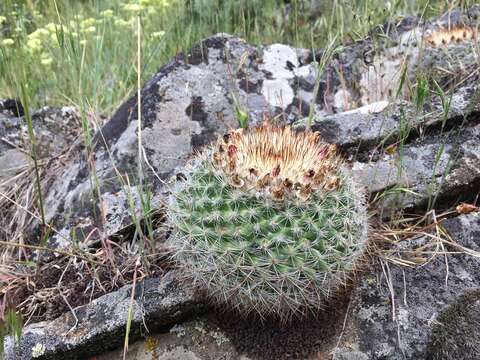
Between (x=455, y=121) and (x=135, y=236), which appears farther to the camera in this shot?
(x=455, y=121)

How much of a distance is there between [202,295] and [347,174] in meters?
0.78

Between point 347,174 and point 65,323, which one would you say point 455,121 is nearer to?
point 347,174

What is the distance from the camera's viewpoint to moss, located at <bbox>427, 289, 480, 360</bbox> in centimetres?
192

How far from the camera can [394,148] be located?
2568 millimetres

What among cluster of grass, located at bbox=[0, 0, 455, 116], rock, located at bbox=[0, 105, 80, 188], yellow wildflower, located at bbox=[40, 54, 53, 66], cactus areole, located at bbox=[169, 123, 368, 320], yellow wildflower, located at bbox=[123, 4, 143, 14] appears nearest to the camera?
cactus areole, located at bbox=[169, 123, 368, 320]

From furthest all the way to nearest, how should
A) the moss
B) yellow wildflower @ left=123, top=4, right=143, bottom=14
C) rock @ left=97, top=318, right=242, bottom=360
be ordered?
yellow wildflower @ left=123, top=4, right=143, bottom=14 < rock @ left=97, top=318, right=242, bottom=360 < the moss

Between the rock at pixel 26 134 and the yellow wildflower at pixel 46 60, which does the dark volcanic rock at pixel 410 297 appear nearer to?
the rock at pixel 26 134

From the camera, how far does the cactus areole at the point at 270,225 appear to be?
169 cm

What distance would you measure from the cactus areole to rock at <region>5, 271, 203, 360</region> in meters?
0.27

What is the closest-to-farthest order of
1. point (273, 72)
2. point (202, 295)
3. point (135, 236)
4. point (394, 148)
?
point (202, 295) < point (135, 236) < point (394, 148) < point (273, 72)

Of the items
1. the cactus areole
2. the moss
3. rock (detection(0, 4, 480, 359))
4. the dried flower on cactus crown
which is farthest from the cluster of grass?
the moss

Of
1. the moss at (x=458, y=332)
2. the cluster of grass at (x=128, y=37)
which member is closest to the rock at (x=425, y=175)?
the moss at (x=458, y=332)

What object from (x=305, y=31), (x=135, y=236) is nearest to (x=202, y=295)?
(x=135, y=236)

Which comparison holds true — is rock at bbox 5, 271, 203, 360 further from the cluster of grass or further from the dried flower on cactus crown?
the cluster of grass
